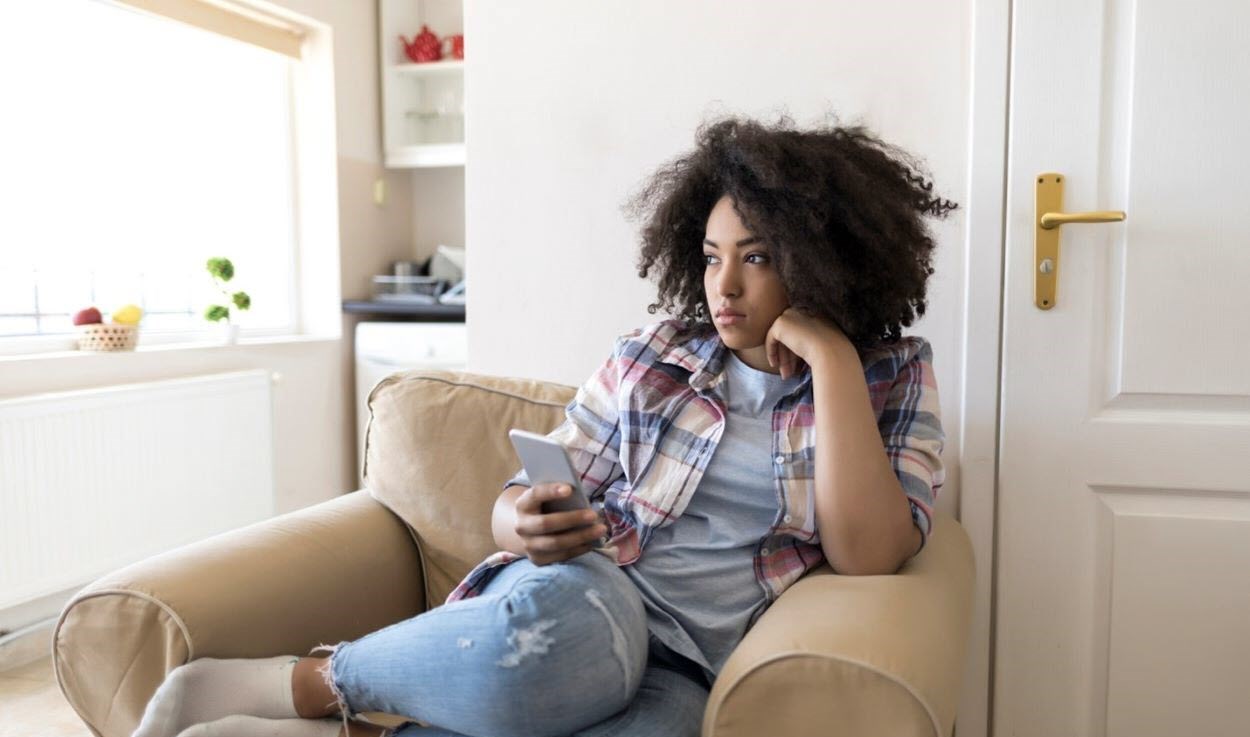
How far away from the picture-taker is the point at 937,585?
3.76 feet

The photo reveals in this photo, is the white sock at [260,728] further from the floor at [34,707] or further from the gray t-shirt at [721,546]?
the floor at [34,707]

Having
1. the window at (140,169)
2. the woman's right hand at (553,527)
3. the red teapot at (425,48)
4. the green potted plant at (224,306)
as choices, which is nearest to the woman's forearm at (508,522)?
the woman's right hand at (553,527)

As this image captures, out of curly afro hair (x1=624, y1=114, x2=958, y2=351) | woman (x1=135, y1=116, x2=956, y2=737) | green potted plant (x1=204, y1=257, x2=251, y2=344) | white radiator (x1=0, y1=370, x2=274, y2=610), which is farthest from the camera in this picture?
green potted plant (x1=204, y1=257, x2=251, y2=344)

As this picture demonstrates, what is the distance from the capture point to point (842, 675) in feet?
2.97

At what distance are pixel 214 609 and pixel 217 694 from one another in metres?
0.10

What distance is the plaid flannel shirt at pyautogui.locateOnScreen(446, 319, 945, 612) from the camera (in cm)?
124

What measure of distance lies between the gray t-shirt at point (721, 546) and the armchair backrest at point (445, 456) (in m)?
0.34

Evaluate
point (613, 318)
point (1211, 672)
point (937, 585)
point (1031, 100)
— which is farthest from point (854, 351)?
point (1211, 672)

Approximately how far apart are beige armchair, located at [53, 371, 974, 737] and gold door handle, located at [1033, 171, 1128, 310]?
1.27ft

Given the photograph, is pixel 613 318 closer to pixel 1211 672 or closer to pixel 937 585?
pixel 937 585

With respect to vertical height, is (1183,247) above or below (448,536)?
above

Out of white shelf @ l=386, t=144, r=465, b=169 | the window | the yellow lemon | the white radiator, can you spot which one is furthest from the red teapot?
the yellow lemon

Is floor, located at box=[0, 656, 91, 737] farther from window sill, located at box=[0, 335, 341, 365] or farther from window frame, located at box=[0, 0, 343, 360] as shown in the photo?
window frame, located at box=[0, 0, 343, 360]

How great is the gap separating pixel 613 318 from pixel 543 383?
261 millimetres
